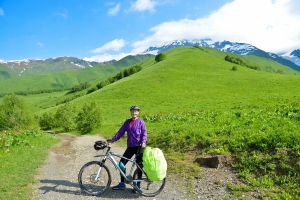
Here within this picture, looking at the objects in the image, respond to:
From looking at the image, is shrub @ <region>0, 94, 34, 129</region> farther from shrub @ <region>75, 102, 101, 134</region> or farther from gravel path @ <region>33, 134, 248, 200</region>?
gravel path @ <region>33, 134, 248, 200</region>

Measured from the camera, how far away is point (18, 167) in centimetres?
1448

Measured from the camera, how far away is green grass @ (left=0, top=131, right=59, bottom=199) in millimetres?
10727

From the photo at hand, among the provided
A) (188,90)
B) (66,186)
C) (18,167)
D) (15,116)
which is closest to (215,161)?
(66,186)

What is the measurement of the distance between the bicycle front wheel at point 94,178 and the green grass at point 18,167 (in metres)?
2.41

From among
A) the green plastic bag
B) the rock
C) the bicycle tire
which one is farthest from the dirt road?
the rock

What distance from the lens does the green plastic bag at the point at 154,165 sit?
30.8 feet

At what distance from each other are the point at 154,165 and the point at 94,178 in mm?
2964

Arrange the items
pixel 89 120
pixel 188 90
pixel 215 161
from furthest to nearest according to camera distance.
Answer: pixel 188 90 → pixel 89 120 → pixel 215 161

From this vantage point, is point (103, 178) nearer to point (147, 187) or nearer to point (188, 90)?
point (147, 187)

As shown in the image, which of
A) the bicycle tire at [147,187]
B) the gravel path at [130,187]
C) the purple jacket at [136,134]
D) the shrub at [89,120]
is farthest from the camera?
→ the shrub at [89,120]

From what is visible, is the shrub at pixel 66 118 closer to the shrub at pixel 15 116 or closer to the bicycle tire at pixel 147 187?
the shrub at pixel 15 116

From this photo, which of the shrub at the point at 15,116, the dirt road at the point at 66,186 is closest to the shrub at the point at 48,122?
the shrub at the point at 15,116

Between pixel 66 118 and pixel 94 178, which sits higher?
pixel 66 118

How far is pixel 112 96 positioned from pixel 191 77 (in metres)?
31.8
